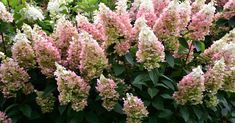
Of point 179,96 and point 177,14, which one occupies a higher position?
point 177,14

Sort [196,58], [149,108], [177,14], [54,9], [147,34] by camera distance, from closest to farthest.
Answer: [147,34], [177,14], [149,108], [196,58], [54,9]

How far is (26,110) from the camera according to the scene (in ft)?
9.96

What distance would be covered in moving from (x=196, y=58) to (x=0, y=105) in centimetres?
152

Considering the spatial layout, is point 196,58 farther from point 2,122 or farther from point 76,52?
point 2,122

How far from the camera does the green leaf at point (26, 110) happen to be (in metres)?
3.00

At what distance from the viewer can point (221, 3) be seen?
482cm

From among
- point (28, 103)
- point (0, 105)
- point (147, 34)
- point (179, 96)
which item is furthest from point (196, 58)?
point (0, 105)

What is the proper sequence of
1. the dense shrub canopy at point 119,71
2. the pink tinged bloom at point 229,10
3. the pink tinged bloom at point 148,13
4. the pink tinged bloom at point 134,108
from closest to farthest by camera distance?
the pink tinged bloom at point 134,108 < the dense shrub canopy at point 119,71 < the pink tinged bloom at point 148,13 < the pink tinged bloom at point 229,10

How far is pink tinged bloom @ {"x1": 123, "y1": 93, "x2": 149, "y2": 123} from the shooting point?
2.64 m

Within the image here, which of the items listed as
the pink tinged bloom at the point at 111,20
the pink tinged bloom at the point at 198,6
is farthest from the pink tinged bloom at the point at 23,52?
the pink tinged bloom at the point at 198,6

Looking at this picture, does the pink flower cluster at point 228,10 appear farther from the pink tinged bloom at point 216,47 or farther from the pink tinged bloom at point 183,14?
the pink tinged bloom at point 183,14

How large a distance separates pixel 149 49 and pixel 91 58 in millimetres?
378

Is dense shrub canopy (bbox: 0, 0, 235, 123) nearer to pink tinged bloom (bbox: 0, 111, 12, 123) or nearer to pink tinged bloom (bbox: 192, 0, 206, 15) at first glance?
pink tinged bloom (bbox: 0, 111, 12, 123)

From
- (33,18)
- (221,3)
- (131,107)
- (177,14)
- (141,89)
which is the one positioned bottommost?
(131,107)
